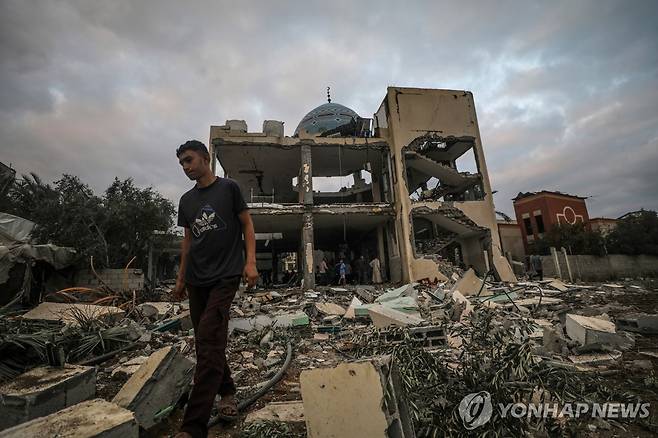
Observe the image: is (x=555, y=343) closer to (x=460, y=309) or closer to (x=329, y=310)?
(x=460, y=309)

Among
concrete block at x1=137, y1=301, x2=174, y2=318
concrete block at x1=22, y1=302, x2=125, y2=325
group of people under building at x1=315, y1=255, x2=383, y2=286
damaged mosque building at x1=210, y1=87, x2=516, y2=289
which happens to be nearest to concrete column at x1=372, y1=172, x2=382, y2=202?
damaged mosque building at x1=210, y1=87, x2=516, y2=289

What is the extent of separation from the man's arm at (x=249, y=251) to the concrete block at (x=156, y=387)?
0.80 m

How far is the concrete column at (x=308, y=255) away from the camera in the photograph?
12.6 metres

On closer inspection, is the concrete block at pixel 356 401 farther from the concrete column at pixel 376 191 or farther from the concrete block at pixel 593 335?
the concrete column at pixel 376 191

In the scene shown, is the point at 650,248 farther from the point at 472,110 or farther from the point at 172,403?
the point at 172,403

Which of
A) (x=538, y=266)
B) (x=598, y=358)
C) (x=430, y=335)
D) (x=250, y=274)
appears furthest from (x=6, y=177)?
(x=538, y=266)

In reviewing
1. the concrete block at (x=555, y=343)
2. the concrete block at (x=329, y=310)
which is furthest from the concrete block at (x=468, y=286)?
the concrete block at (x=555, y=343)

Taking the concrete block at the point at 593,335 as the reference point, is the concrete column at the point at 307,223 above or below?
above

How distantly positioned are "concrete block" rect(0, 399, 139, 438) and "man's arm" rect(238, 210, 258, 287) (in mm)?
932

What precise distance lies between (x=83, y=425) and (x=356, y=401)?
1.25m

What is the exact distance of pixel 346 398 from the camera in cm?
141

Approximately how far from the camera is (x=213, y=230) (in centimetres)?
219

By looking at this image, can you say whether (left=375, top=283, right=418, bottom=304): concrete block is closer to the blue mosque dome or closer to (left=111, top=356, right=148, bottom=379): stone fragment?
(left=111, top=356, right=148, bottom=379): stone fragment

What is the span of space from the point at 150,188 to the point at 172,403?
1429 cm
